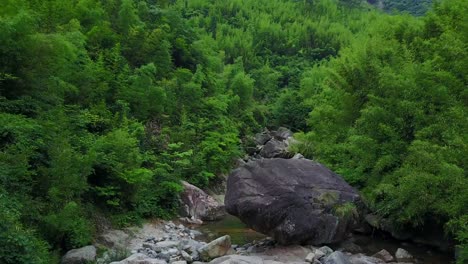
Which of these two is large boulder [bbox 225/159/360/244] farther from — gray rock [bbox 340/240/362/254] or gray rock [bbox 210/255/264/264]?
gray rock [bbox 210/255/264/264]

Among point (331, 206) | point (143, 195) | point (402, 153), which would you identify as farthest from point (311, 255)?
point (143, 195)

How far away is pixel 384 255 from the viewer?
507 inches

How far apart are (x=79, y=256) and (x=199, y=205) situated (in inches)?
276

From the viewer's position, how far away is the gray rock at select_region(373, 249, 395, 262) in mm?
12656

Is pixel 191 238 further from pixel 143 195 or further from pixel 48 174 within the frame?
pixel 48 174

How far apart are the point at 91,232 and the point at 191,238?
3.38m

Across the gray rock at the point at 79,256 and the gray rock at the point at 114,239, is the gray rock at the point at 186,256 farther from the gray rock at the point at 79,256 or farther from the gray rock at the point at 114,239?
the gray rock at the point at 79,256

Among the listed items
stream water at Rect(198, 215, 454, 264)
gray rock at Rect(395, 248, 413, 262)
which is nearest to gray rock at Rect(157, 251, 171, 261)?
stream water at Rect(198, 215, 454, 264)

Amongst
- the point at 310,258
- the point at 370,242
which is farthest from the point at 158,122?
the point at 310,258

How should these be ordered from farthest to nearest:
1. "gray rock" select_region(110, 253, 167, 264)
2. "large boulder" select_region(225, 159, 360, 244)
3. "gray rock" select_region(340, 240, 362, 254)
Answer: "gray rock" select_region(340, 240, 362, 254) < "large boulder" select_region(225, 159, 360, 244) < "gray rock" select_region(110, 253, 167, 264)

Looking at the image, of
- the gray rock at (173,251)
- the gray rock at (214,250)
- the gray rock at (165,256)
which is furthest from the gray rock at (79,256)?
the gray rock at (214,250)

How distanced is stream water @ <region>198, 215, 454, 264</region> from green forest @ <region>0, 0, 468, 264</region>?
700mm

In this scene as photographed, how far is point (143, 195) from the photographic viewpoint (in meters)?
15.5

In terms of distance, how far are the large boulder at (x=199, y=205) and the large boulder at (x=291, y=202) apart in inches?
136
